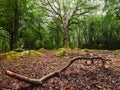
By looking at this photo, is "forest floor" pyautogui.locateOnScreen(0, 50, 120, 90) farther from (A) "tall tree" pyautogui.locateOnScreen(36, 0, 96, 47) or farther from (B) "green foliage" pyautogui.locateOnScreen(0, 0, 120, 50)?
(A) "tall tree" pyautogui.locateOnScreen(36, 0, 96, 47)

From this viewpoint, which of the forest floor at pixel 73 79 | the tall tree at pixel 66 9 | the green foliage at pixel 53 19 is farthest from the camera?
the tall tree at pixel 66 9

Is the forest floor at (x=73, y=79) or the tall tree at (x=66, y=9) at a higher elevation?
the tall tree at (x=66, y=9)

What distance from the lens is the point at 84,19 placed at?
27.2 meters

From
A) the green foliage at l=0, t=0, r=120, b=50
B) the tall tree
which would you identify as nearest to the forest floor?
the green foliage at l=0, t=0, r=120, b=50

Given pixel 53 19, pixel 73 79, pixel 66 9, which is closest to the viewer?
pixel 73 79

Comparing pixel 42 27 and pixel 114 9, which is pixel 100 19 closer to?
pixel 42 27

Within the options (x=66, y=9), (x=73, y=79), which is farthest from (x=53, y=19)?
(x=73, y=79)

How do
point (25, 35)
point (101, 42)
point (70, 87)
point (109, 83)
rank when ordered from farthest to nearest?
point (25, 35) < point (101, 42) < point (109, 83) < point (70, 87)

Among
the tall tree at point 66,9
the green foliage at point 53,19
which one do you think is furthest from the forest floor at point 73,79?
the tall tree at point 66,9

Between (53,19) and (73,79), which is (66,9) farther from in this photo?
(73,79)

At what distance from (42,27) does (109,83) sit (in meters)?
29.9

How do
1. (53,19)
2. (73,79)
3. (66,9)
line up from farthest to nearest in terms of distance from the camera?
(53,19) → (66,9) → (73,79)

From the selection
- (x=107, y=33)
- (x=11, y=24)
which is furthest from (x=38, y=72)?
(x=107, y=33)

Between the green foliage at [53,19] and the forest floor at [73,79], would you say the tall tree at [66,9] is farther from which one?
the forest floor at [73,79]
